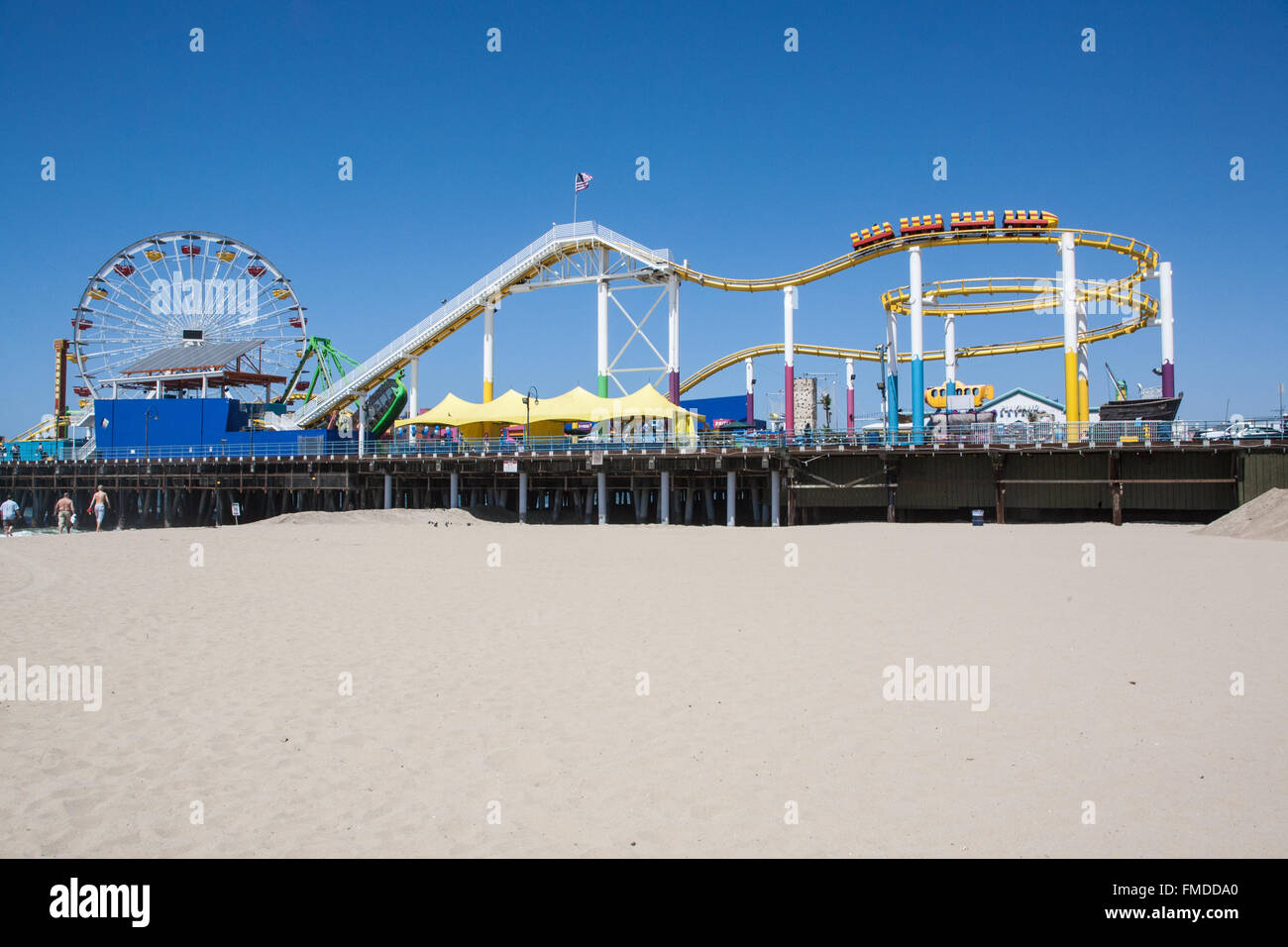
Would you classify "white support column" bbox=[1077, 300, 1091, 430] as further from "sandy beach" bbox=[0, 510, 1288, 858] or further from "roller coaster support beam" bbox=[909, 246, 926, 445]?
"sandy beach" bbox=[0, 510, 1288, 858]

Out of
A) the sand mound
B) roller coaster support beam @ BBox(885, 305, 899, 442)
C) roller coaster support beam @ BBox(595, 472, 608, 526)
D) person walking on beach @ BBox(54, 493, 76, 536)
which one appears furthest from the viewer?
roller coaster support beam @ BBox(885, 305, 899, 442)

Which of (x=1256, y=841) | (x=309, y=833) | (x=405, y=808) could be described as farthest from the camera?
(x=405, y=808)

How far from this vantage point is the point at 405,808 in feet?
16.4

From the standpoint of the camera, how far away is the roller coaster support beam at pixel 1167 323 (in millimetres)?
35219

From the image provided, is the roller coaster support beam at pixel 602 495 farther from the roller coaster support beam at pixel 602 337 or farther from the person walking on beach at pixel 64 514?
the person walking on beach at pixel 64 514

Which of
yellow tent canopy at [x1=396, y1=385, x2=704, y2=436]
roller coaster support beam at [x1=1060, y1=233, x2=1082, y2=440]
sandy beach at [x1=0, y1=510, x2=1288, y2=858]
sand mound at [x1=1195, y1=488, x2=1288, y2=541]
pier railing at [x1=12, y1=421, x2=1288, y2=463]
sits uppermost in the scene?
roller coaster support beam at [x1=1060, y1=233, x2=1082, y2=440]

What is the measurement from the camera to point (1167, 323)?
35656mm

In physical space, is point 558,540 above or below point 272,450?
below

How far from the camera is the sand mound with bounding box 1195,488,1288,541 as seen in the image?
2112 centimetres

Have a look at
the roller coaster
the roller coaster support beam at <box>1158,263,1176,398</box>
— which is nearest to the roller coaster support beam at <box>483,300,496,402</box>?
the roller coaster

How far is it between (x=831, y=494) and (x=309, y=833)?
30703 mm

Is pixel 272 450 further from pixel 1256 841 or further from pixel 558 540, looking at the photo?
pixel 1256 841

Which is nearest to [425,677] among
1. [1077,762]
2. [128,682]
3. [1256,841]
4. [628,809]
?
[128,682]

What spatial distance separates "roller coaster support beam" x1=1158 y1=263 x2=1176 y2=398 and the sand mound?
13.7 metres
